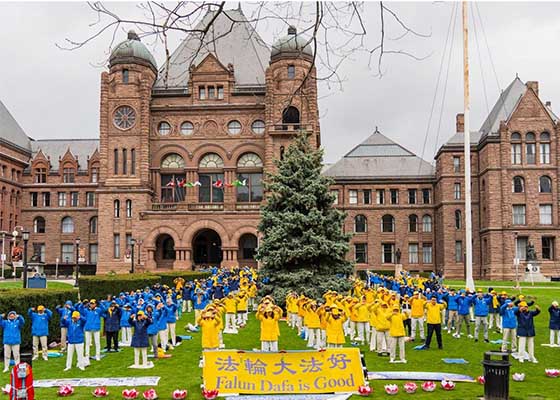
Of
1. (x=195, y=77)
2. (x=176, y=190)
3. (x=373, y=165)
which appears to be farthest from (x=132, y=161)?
(x=373, y=165)

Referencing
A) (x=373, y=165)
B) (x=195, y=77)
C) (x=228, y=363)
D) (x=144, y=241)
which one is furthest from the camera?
(x=373, y=165)

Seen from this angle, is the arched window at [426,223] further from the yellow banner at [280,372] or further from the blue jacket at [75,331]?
the yellow banner at [280,372]

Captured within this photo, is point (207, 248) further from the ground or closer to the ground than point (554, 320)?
further from the ground

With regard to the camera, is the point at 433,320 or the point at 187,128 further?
the point at 187,128

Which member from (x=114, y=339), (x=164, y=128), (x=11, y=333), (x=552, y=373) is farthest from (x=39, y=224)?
(x=552, y=373)

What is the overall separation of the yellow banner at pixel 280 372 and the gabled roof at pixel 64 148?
67.9 m

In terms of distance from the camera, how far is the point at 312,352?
45.5ft

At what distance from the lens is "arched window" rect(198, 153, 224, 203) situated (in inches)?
2466

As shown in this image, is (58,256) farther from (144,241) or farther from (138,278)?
(138,278)

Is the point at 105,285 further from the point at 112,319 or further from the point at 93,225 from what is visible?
the point at 93,225

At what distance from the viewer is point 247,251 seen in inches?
2378

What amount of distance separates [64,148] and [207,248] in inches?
1154

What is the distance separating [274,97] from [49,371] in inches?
1795

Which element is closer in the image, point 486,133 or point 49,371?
point 49,371
